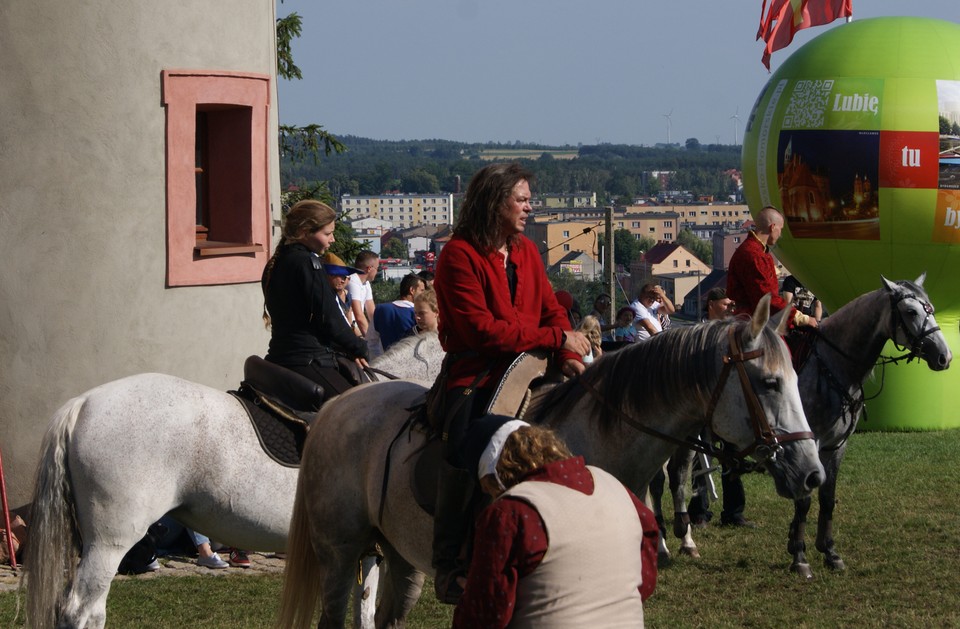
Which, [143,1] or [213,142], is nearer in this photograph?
[143,1]

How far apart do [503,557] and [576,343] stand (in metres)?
2.01

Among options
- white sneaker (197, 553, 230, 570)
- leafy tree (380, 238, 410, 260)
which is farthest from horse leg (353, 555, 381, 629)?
leafy tree (380, 238, 410, 260)

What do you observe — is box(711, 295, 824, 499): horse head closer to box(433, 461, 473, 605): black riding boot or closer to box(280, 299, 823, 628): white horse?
box(280, 299, 823, 628): white horse

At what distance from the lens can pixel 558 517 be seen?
12.0ft

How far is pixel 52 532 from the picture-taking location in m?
6.64

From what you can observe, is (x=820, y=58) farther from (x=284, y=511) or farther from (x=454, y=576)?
(x=454, y=576)

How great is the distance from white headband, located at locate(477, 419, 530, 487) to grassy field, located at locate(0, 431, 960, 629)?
446 centimetres

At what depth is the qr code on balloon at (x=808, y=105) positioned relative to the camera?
702 inches

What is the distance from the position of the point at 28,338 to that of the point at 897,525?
7714 mm

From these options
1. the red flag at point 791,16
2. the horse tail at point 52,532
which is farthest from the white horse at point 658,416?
the red flag at point 791,16

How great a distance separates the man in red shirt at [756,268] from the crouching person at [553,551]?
5.94m

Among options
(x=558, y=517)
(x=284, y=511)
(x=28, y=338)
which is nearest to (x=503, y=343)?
(x=558, y=517)

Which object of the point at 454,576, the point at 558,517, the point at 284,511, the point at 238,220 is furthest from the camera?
the point at 238,220

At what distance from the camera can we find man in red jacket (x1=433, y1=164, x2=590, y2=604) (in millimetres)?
5184
